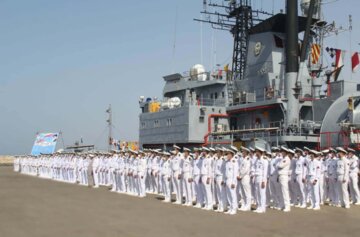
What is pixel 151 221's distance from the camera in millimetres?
10523

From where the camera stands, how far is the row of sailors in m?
12.7

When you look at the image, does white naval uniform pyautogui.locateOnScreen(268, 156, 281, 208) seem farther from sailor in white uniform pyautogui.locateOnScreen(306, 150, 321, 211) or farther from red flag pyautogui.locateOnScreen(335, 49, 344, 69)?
red flag pyautogui.locateOnScreen(335, 49, 344, 69)

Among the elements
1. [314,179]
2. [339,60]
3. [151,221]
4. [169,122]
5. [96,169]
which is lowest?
[151,221]

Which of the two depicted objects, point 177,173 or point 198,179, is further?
point 177,173

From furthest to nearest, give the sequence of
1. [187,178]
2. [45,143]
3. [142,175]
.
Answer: [45,143] → [142,175] → [187,178]

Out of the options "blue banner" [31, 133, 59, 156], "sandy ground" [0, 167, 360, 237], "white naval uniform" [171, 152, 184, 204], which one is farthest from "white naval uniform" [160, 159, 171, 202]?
"blue banner" [31, 133, 59, 156]

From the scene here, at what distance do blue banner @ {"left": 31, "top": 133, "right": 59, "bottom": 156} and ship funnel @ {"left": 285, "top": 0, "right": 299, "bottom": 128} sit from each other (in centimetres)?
2395

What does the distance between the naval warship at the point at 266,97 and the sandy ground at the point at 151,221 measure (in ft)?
23.0

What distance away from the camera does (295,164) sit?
1380cm

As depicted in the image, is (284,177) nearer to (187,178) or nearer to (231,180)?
(231,180)

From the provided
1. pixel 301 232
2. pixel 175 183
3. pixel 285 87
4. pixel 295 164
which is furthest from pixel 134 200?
pixel 285 87

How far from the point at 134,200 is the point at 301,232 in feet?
23.9

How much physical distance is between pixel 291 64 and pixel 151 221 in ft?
44.5

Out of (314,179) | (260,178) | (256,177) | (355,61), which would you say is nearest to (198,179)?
(256,177)
